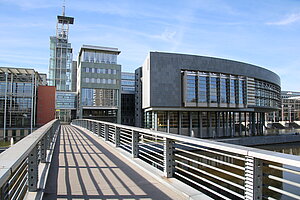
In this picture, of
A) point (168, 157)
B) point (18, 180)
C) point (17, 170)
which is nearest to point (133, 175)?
point (168, 157)

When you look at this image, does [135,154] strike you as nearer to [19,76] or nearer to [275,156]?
[275,156]

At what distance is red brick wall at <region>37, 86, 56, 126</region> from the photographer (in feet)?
154

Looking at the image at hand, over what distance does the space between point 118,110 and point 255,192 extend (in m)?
51.7

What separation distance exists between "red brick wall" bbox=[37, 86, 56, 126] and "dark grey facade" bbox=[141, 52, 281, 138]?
20981mm

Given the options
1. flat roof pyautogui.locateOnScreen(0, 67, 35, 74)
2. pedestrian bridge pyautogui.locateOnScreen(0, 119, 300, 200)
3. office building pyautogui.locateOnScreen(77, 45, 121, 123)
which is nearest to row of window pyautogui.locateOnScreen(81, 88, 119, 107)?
office building pyautogui.locateOnScreen(77, 45, 121, 123)

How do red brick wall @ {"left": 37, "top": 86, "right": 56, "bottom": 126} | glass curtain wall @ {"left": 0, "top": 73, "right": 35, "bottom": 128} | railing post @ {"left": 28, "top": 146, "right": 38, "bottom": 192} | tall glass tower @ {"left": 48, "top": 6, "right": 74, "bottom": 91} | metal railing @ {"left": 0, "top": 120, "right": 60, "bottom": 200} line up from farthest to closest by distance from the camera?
tall glass tower @ {"left": 48, "top": 6, "right": 74, "bottom": 91}, red brick wall @ {"left": 37, "top": 86, "right": 56, "bottom": 126}, glass curtain wall @ {"left": 0, "top": 73, "right": 35, "bottom": 128}, railing post @ {"left": 28, "top": 146, "right": 38, "bottom": 192}, metal railing @ {"left": 0, "top": 120, "right": 60, "bottom": 200}

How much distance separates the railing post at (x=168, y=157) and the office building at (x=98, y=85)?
4852cm

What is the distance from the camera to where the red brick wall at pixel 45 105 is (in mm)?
46812

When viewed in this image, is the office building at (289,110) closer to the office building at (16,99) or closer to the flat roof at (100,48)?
the flat roof at (100,48)

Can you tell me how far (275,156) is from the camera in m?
2.70

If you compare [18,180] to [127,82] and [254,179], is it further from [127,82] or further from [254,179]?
[127,82]

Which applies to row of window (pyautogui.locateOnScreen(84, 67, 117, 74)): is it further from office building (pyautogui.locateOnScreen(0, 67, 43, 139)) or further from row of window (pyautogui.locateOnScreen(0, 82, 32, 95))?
row of window (pyautogui.locateOnScreen(0, 82, 32, 95))

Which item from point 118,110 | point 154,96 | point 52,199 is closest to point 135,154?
point 52,199

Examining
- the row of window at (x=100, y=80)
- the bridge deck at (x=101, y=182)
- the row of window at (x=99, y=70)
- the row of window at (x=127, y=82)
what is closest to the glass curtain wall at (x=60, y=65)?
the row of window at (x=127, y=82)
